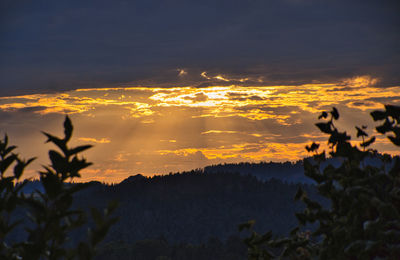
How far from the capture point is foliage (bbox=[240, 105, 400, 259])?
5621mm

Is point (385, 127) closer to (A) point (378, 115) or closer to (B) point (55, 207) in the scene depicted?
(A) point (378, 115)

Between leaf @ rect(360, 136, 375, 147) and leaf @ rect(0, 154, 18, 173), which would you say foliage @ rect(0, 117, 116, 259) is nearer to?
leaf @ rect(0, 154, 18, 173)

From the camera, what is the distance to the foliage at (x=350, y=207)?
5.62m

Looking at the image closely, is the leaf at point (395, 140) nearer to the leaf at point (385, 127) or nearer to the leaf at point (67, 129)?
the leaf at point (385, 127)

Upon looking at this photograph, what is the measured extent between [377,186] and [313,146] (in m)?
1.26

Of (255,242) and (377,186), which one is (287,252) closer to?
(255,242)

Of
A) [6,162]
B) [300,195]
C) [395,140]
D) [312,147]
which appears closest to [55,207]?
[6,162]

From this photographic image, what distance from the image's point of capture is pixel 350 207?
6.10 meters

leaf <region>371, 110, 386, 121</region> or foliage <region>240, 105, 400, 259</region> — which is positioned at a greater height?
leaf <region>371, 110, 386, 121</region>

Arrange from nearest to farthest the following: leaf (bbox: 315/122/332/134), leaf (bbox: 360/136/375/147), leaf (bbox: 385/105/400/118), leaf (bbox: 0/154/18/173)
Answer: leaf (bbox: 0/154/18/173)
leaf (bbox: 385/105/400/118)
leaf (bbox: 315/122/332/134)
leaf (bbox: 360/136/375/147)

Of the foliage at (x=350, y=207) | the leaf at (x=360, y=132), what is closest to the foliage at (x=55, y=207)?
the foliage at (x=350, y=207)

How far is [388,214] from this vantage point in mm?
5289

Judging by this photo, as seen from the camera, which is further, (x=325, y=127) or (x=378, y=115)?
(x=325, y=127)

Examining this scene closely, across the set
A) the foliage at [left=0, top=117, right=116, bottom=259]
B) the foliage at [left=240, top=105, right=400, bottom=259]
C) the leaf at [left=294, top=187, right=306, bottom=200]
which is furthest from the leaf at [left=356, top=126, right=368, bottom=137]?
the foliage at [left=0, top=117, right=116, bottom=259]
